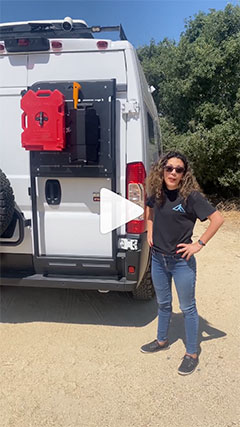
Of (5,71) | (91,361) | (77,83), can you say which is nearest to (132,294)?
(91,361)

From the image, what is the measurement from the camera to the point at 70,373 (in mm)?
2875

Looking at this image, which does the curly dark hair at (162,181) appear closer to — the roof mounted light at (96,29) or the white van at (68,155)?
the white van at (68,155)

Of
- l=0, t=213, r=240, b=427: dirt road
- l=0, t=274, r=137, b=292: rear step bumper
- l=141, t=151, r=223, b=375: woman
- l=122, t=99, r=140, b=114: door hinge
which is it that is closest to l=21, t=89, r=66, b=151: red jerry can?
l=122, t=99, r=140, b=114: door hinge

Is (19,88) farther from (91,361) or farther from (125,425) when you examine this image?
(125,425)

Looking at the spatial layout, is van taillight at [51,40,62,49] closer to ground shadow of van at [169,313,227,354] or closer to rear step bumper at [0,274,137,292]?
rear step bumper at [0,274,137,292]

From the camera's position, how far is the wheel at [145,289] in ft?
12.4

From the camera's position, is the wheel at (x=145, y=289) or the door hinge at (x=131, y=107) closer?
the door hinge at (x=131, y=107)

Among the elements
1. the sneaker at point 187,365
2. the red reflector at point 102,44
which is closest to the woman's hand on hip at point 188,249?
the sneaker at point 187,365

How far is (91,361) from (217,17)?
29.8ft

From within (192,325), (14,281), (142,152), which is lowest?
(192,325)

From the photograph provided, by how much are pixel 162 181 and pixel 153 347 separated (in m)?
1.45

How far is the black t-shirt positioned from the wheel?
98 cm

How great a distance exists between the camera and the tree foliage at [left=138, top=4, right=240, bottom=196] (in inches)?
337

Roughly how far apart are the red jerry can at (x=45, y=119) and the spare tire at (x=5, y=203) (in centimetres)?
42
